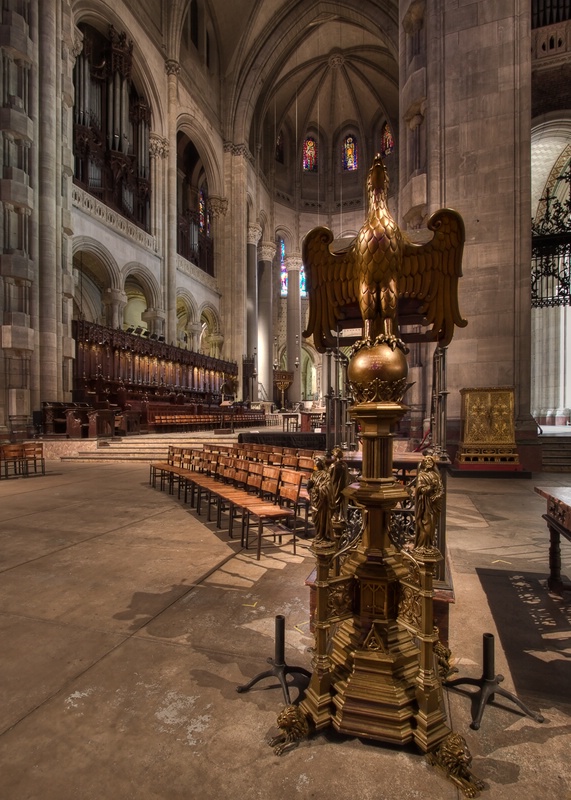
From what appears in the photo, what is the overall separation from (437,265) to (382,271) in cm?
47

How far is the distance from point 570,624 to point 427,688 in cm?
187

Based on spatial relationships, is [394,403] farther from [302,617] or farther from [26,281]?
[26,281]

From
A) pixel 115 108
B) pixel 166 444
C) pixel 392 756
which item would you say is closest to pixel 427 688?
pixel 392 756

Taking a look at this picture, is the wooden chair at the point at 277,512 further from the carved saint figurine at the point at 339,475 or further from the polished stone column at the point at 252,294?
the polished stone column at the point at 252,294

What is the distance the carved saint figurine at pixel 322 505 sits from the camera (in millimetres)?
2184

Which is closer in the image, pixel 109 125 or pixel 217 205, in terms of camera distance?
pixel 109 125

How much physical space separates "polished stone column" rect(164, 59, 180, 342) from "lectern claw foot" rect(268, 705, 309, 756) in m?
22.4

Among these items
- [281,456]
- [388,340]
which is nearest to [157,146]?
[281,456]

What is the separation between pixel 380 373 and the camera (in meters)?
2.19

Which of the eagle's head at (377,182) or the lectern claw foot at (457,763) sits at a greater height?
the eagle's head at (377,182)

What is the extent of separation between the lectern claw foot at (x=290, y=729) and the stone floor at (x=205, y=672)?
4 cm

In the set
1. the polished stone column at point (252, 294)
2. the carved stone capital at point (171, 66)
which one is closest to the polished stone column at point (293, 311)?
the polished stone column at point (252, 294)

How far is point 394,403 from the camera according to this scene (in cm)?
221

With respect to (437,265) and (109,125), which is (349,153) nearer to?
(109,125)
